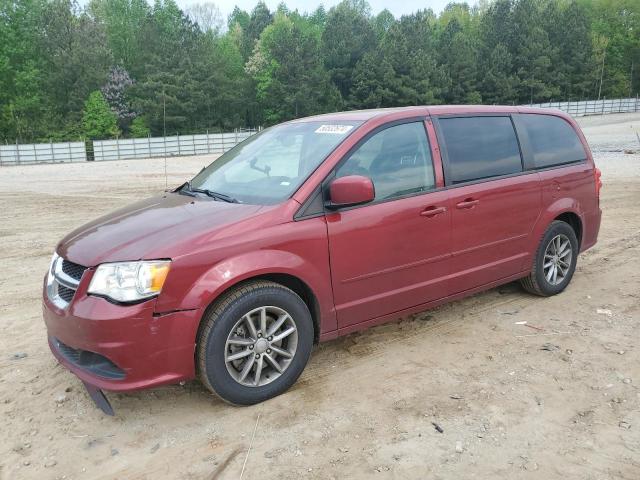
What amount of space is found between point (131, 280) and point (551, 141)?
13.4 feet

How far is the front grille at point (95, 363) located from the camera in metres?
3.17

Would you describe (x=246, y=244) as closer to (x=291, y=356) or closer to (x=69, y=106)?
(x=291, y=356)

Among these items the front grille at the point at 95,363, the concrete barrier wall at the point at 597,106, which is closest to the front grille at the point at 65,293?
the front grille at the point at 95,363

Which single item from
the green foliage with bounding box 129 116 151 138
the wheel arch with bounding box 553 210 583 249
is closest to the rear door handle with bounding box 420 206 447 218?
the wheel arch with bounding box 553 210 583 249

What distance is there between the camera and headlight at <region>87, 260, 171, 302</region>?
10.2ft

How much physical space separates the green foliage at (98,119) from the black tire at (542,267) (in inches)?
2187

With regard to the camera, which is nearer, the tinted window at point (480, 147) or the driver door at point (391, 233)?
the driver door at point (391, 233)

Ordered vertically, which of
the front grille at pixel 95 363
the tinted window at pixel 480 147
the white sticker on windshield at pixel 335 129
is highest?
the white sticker on windshield at pixel 335 129

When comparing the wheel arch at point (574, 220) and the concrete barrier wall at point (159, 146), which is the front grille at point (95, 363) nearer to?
the wheel arch at point (574, 220)

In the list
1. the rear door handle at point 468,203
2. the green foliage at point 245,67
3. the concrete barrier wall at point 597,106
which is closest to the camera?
the rear door handle at point 468,203

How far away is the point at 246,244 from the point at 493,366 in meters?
2.01

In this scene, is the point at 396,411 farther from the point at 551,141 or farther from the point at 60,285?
the point at 551,141

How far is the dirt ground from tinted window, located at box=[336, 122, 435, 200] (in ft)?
4.17

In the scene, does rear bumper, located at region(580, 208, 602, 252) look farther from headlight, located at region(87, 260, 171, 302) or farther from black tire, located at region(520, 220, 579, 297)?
headlight, located at region(87, 260, 171, 302)
